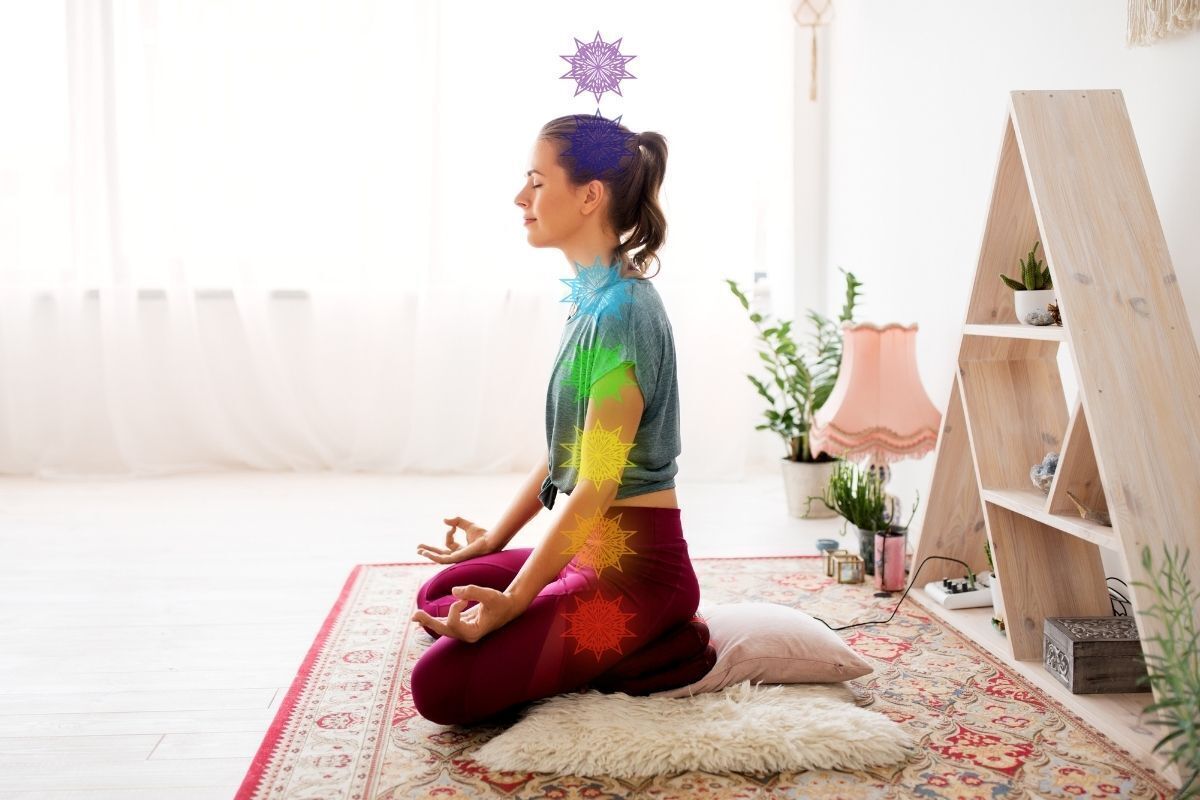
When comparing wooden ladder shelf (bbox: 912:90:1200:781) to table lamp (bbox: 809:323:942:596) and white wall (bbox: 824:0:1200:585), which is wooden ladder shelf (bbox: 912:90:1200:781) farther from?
table lamp (bbox: 809:323:942:596)

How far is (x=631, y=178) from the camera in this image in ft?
5.98

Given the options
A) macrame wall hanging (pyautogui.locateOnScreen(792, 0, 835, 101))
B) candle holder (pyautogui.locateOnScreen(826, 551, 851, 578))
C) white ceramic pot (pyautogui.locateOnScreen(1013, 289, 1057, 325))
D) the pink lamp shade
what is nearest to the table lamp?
the pink lamp shade

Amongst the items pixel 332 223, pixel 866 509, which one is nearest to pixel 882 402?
pixel 866 509

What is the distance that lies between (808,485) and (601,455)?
1.85 m

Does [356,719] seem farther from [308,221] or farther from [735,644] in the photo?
[308,221]

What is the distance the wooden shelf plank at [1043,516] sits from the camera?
1744mm

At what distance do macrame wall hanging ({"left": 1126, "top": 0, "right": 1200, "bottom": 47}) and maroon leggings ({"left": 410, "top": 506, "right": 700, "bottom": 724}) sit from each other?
1.27 meters

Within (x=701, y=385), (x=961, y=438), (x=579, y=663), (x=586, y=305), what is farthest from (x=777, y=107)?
(x=579, y=663)

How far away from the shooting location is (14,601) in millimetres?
2539

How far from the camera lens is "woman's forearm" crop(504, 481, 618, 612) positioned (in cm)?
167

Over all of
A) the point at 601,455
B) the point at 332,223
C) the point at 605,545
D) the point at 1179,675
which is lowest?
the point at 1179,675

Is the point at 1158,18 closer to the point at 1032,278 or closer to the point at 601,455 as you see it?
the point at 1032,278

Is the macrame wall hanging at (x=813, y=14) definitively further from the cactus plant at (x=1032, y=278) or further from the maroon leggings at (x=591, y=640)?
the maroon leggings at (x=591, y=640)

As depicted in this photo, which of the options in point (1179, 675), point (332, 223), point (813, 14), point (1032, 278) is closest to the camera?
point (1179, 675)
